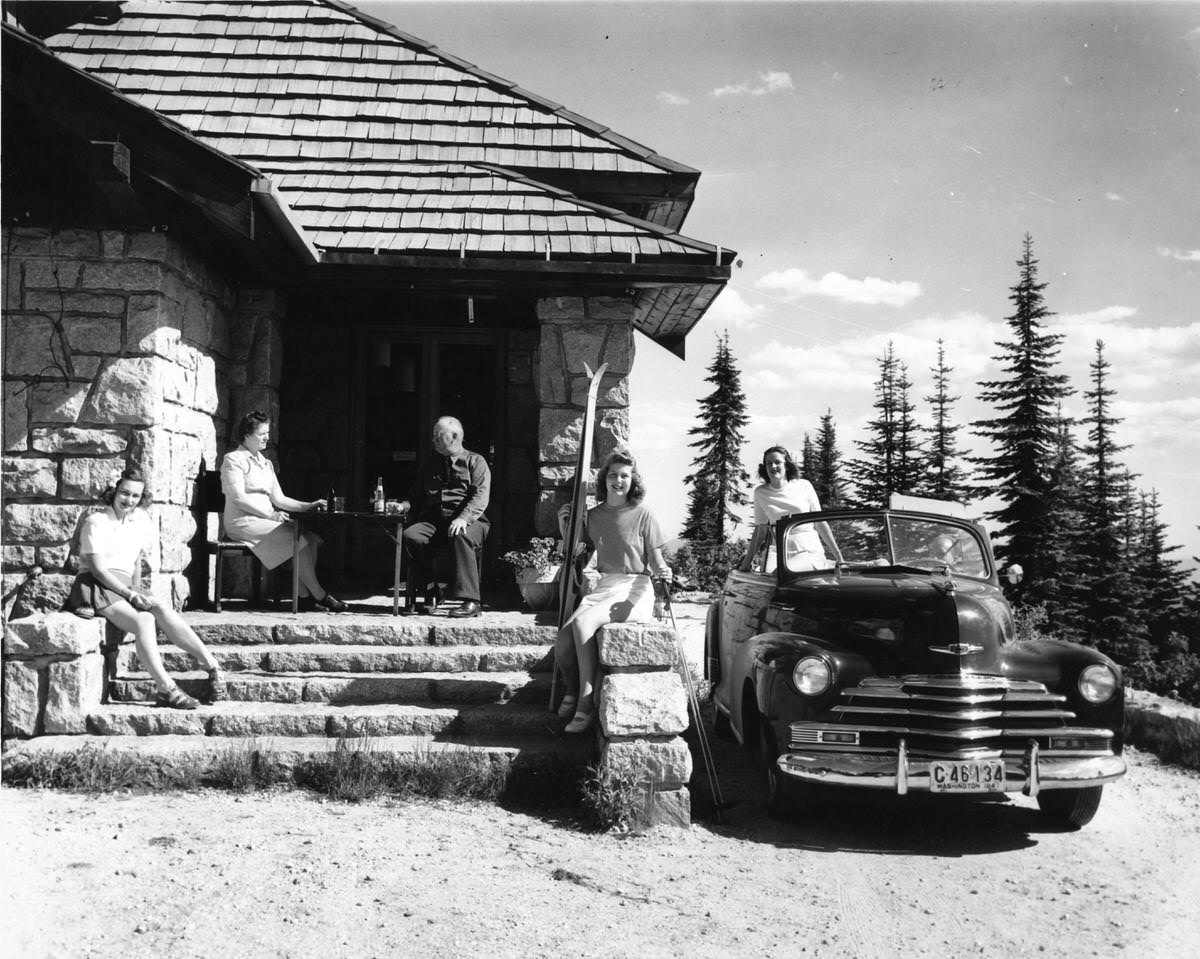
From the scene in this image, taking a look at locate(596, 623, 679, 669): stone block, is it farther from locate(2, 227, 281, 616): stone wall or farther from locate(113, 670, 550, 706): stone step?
locate(2, 227, 281, 616): stone wall

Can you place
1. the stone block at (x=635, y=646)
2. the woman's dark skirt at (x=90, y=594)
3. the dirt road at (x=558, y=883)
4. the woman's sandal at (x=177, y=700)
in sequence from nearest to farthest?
the dirt road at (x=558, y=883), the stone block at (x=635, y=646), the woman's sandal at (x=177, y=700), the woman's dark skirt at (x=90, y=594)

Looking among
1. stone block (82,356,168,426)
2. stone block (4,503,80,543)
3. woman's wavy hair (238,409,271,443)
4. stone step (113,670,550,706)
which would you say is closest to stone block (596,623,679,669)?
stone step (113,670,550,706)

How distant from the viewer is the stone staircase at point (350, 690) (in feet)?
17.5

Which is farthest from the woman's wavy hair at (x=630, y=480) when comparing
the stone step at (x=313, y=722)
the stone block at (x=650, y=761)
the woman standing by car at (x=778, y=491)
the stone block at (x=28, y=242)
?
the stone block at (x=28, y=242)

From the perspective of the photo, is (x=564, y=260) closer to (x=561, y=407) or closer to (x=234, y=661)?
(x=561, y=407)

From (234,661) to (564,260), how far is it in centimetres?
368

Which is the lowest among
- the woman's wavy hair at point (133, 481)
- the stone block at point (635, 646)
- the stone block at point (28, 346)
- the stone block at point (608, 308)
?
the stone block at point (635, 646)

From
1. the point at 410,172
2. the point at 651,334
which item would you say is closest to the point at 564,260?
the point at 410,172

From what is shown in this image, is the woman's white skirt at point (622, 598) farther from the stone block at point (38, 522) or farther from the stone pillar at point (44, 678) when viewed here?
the stone block at point (38, 522)

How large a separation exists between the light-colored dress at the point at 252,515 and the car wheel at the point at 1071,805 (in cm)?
510

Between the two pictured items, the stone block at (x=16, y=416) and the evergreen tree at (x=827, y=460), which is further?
the evergreen tree at (x=827, y=460)

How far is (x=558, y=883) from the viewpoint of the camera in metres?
4.04

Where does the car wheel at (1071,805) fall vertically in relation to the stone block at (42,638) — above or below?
below

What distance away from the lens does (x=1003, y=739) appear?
4.67 meters
